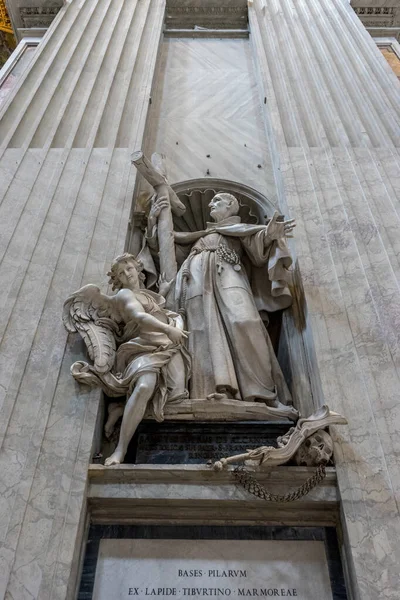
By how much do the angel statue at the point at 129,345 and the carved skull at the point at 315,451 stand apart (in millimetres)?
1095

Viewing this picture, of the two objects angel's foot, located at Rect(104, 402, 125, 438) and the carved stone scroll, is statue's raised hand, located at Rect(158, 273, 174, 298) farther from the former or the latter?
the carved stone scroll

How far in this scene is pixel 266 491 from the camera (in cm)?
407

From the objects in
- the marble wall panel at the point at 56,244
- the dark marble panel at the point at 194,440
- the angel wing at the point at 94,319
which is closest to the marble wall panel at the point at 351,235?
the dark marble panel at the point at 194,440

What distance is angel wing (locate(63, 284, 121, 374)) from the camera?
4.89m

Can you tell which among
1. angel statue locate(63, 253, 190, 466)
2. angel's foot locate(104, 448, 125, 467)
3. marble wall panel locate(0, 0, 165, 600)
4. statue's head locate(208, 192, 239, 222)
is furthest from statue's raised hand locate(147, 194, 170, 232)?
angel's foot locate(104, 448, 125, 467)

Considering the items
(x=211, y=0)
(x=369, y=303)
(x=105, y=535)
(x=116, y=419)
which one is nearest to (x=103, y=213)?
(x=116, y=419)

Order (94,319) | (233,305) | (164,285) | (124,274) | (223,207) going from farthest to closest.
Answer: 1. (223,207)
2. (164,285)
3. (233,305)
4. (124,274)
5. (94,319)

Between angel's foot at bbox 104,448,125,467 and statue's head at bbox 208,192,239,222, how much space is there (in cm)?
326

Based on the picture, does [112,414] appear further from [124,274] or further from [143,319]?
[124,274]

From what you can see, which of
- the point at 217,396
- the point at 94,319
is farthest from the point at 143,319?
the point at 217,396

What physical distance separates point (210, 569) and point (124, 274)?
8.78 ft

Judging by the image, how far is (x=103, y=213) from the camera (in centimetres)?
654

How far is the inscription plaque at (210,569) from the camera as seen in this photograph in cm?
363

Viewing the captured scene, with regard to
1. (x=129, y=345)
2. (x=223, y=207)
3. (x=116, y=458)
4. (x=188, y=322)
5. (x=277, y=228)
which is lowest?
(x=116, y=458)
